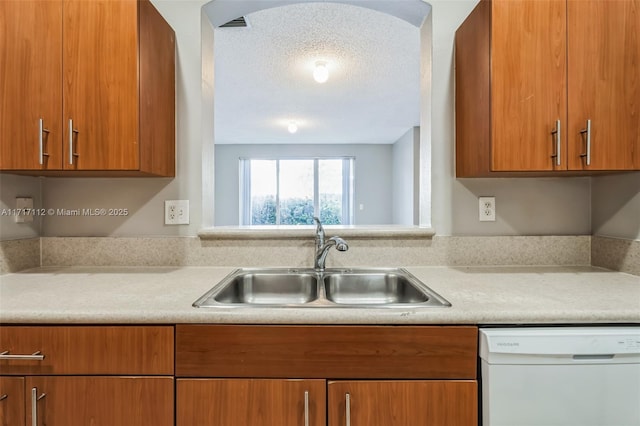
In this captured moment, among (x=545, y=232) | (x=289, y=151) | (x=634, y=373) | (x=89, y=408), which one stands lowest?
(x=89, y=408)

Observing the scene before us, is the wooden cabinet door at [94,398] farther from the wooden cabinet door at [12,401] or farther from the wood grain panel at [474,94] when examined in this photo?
the wood grain panel at [474,94]

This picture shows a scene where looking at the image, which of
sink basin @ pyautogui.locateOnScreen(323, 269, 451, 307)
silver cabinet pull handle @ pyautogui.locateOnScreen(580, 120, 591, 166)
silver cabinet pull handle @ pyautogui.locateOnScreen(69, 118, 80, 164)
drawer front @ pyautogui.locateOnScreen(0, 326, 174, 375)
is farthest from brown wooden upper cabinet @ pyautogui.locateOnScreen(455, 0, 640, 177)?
silver cabinet pull handle @ pyautogui.locateOnScreen(69, 118, 80, 164)

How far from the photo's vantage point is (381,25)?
2475 mm

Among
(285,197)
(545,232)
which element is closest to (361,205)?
(285,197)

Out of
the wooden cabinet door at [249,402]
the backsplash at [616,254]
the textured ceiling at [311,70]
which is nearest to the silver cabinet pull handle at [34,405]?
the wooden cabinet door at [249,402]

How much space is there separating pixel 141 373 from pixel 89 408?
0.17 metres

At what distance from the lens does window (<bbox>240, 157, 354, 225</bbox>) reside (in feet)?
24.5

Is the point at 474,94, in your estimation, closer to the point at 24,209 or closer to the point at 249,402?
the point at 249,402

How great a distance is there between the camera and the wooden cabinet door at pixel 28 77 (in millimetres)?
1288

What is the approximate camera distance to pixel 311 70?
3322 millimetres

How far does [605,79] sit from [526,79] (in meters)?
0.29

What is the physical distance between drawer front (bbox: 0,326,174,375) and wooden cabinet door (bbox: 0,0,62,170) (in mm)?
663

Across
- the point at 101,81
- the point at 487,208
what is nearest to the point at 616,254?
the point at 487,208

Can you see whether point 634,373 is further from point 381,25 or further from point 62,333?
point 381,25
